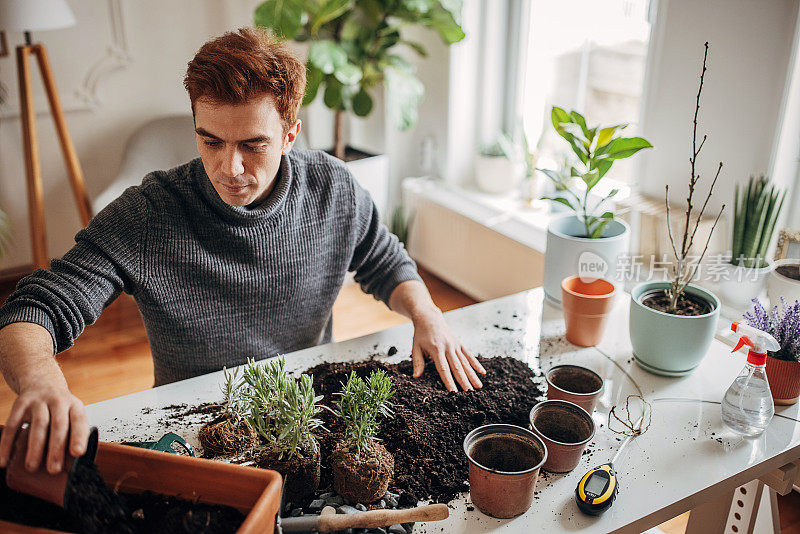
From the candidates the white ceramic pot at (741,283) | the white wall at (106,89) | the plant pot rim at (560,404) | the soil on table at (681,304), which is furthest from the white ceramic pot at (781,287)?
the white wall at (106,89)

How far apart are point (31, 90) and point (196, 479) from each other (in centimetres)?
269

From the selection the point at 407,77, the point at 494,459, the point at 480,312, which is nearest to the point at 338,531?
the point at 494,459

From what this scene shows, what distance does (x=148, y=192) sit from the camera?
1.39 m

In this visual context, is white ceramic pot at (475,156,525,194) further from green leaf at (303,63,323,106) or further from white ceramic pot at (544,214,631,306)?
white ceramic pot at (544,214,631,306)

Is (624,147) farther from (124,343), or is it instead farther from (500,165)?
(124,343)

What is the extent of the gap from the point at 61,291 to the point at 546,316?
109cm

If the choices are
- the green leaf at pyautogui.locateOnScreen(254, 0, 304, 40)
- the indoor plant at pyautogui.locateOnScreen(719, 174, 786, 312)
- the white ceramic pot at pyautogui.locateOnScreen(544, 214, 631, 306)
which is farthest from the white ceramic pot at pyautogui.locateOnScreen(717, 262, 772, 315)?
the green leaf at pyautogui.locateOnScreen(254, 0, 304, 40)

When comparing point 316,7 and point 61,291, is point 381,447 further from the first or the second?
point 316,7

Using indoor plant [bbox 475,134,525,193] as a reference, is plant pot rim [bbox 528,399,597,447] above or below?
above

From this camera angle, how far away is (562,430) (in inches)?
44.1

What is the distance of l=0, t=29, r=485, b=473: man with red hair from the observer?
1.22m

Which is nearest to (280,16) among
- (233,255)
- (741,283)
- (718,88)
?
(233,255)

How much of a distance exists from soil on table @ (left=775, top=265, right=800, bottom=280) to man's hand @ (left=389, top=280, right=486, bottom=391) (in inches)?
41.1

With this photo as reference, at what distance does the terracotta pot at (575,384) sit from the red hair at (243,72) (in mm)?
768
